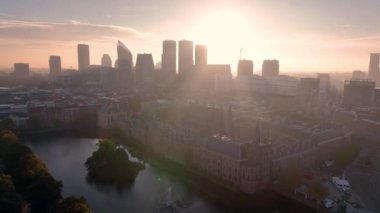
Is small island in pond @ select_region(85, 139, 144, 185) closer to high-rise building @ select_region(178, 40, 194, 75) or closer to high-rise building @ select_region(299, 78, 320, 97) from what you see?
high-rise building @ select_region(299, 78, 320, 97)

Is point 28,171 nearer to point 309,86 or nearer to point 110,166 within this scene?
point 110,166

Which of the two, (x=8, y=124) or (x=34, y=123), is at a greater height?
(x=8, y=124)

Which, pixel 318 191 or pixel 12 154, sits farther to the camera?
pixel 12 154

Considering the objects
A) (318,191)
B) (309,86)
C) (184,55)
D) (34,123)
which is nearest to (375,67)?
(309,86)

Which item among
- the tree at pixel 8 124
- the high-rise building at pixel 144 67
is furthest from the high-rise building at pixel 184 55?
the tree at pixel 8 124

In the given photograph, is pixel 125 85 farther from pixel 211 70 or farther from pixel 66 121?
pixel 66 121

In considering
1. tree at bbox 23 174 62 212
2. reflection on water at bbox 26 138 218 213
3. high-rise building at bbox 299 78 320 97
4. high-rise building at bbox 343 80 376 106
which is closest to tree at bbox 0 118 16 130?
reflection on water at bbox 26 138 218 213

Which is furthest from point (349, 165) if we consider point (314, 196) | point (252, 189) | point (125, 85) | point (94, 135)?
point (125, 85)
